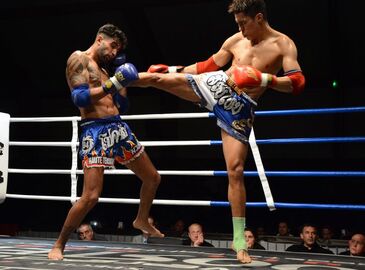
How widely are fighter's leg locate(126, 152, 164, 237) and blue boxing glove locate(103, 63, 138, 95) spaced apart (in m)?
0.48

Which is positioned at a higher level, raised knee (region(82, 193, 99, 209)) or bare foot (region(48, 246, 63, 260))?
raised knee (region(82, 193, 99, 209))

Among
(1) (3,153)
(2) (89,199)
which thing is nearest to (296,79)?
(2) (89,199)

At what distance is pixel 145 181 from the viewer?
3.02 m

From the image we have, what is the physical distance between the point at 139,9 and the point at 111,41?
5.02 meters

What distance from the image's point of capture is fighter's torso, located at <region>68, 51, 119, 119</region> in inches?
108

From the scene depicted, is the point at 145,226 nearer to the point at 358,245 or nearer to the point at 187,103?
the point at 358,245

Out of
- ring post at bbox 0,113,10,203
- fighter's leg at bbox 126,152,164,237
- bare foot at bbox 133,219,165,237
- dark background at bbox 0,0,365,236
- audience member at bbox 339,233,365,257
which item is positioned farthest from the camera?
dark background at bbox 0,0,365,236

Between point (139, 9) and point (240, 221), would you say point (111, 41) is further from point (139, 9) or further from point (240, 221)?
point (139, 9)

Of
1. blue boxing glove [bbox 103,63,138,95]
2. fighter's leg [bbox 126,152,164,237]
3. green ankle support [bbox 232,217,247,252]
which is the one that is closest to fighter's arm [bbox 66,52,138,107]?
blue boxing glove [bbox 103,63,138,95]

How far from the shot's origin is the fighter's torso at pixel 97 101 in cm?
276

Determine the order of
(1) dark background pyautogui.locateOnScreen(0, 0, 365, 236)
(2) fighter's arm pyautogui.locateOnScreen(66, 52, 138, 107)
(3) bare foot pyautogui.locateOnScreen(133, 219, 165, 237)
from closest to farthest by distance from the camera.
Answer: (2) fighter's arm pyautogui.locateOnScreen(66, 52, 138, 107), (3) bare foot pyautogui.locateOnScreen(133, 219, 165, 237), (1) dark background pyautogui.locateOnScreen(0, 0, 365, 236)

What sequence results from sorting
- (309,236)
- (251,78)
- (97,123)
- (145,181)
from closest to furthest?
(251,78) → (97,123) → (145,181) → (309,236)

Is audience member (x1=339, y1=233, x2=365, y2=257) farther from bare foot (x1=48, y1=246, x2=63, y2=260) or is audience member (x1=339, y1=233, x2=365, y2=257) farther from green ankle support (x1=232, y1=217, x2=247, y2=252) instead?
bare foot (x1=48, y1=246, x2=63, y2=260)

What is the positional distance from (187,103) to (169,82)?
236 inches
